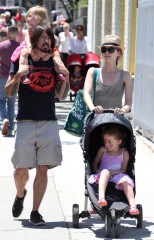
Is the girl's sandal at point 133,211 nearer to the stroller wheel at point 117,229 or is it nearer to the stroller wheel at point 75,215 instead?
the stroller wheel at point 117,229

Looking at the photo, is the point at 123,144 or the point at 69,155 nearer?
the point at 123,144

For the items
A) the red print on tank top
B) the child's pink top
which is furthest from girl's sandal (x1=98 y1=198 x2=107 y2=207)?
the red print on tank top

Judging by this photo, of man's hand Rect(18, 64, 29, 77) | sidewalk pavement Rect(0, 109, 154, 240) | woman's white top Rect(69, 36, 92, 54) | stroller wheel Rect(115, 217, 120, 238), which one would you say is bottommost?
sidewalk pavement Rect(0, 109, 154, 240)

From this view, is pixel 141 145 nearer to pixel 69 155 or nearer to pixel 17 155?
pixel 69 155

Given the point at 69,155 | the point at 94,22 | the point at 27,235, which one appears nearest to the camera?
the point at 27,235

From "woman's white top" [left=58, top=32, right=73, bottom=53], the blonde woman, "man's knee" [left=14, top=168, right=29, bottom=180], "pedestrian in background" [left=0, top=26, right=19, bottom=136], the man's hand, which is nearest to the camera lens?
the man's hand

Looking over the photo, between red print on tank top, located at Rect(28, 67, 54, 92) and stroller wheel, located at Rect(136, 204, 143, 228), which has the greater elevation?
red print on tank top, located at Rect(28, 67, 54, 92)

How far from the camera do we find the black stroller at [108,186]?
7.94 m

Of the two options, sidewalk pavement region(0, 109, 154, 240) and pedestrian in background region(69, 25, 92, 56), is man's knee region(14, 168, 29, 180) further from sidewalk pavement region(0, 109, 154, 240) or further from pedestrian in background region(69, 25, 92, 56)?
pedestrian in background region(69, 25, 92, 56)

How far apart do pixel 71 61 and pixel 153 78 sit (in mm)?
6905

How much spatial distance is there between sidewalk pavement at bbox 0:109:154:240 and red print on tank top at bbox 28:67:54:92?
1.27 meters

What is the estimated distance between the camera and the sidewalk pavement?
8.16 m

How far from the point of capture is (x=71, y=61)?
20.8m

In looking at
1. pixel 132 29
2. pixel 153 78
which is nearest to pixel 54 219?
pixel 153 78
